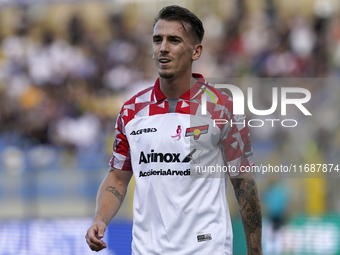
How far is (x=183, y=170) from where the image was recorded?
2.74 meters

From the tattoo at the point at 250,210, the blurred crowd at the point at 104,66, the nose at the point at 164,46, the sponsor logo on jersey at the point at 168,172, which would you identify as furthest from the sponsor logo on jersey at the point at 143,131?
the blurred crowd at the point at 104,66

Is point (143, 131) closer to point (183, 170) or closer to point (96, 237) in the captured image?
point (183, 170)

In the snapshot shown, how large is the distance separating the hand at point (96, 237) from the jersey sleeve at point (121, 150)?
0.46 m

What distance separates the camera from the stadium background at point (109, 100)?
5.71 metres

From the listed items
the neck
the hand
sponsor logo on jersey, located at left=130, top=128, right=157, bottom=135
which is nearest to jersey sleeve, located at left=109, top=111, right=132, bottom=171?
sponsor logo on jersey, located at left=130, top=128, right=157, bottom=135

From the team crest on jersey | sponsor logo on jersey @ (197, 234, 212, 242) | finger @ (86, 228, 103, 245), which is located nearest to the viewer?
finger @ (86, 228, 103, 245)

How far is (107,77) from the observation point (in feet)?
31.3

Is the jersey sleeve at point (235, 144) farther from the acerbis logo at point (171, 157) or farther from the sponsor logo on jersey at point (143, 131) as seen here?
the sponsor logo on jersey at point (143, 131)

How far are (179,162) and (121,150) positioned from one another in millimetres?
452

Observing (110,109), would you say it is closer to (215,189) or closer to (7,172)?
(7,172)

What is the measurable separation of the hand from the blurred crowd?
14.6ft

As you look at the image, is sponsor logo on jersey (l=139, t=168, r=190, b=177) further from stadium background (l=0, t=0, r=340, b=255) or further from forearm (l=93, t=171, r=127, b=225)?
stadium background (l=0, t=0, r=340, b=255)

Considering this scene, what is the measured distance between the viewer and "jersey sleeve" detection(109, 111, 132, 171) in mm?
3018

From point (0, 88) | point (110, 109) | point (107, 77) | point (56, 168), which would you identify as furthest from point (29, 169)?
point (0, 88)
